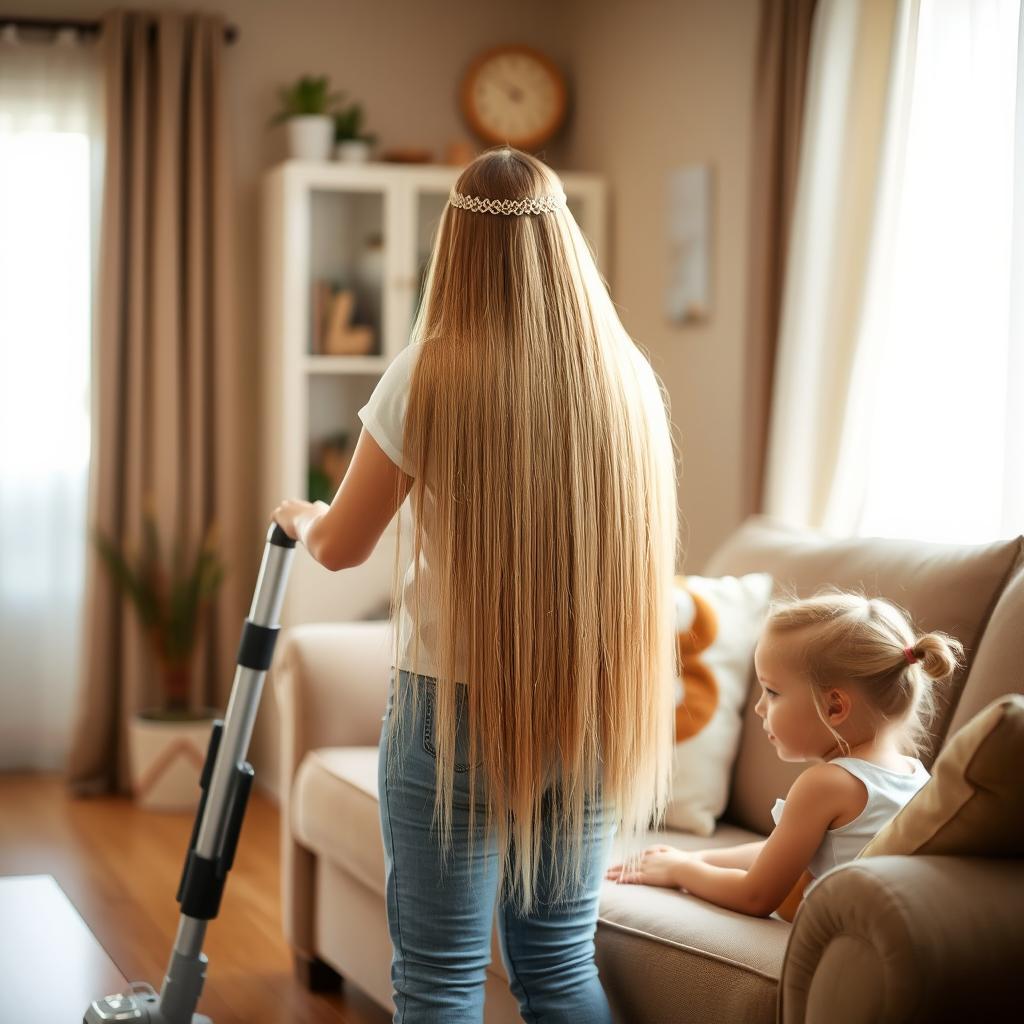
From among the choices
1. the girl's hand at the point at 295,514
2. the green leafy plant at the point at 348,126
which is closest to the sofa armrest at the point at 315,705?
the girl's hand at the point at 295,514

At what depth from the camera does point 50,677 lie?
436 cm

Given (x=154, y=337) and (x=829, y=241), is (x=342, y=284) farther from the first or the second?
(x=829, y=241)

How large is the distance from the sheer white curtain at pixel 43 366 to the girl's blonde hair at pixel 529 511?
9.69ft

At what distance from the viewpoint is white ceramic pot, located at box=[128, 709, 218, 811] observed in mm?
4047

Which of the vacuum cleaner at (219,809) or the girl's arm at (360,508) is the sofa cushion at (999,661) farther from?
the vacuum cleaner at (219,809)

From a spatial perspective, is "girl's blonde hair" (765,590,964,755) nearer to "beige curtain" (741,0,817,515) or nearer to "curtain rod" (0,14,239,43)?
"beige curtain" (741,0,817,515)

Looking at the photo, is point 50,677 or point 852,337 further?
point 50,677

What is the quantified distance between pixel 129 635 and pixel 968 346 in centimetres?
264

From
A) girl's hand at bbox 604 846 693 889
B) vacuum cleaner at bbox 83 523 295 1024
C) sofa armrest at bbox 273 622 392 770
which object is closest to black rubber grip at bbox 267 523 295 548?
vacuum cleaner at bbox 83 523 295 1024

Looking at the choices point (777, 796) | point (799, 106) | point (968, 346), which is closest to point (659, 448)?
point (777, 796)

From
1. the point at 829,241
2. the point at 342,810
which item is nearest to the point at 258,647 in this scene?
the point at 342,810

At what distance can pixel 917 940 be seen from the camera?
133cm

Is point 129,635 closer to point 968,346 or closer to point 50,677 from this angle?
point 50,677

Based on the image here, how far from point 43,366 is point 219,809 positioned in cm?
259
